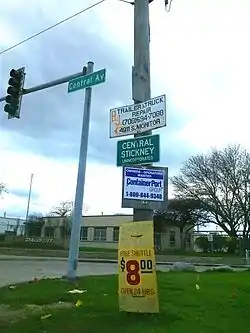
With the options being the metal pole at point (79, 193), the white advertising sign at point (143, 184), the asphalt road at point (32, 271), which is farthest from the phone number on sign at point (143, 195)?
the asphalt road at point (32, 271)

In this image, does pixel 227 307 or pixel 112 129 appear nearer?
pixel 112 129

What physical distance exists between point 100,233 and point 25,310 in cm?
6064

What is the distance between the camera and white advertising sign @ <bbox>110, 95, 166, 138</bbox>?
24.7 feet

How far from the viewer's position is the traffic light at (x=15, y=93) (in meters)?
14.6

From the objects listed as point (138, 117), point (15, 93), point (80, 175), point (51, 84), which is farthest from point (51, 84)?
point (138, 117)

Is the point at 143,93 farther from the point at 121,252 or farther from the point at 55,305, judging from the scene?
the point at 55,305

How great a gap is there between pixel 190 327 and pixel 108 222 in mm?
61910

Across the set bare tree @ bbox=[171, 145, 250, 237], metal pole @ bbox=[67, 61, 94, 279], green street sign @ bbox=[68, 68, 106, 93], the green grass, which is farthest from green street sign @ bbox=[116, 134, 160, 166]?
bare tree @ bbox=[171, 145, 250, 237]

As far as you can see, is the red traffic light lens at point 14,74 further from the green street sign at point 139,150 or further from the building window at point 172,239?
the building window at point 172,239

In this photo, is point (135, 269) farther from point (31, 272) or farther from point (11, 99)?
point (31, 272)

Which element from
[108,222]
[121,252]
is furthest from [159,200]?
[108,222]

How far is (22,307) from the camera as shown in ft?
28.5

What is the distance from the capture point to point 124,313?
7539 millimetres

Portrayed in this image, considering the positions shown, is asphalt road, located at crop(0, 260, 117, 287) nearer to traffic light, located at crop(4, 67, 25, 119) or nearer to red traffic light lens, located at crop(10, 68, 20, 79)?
traffic light, located at crop(4, 67, 25, 119)
